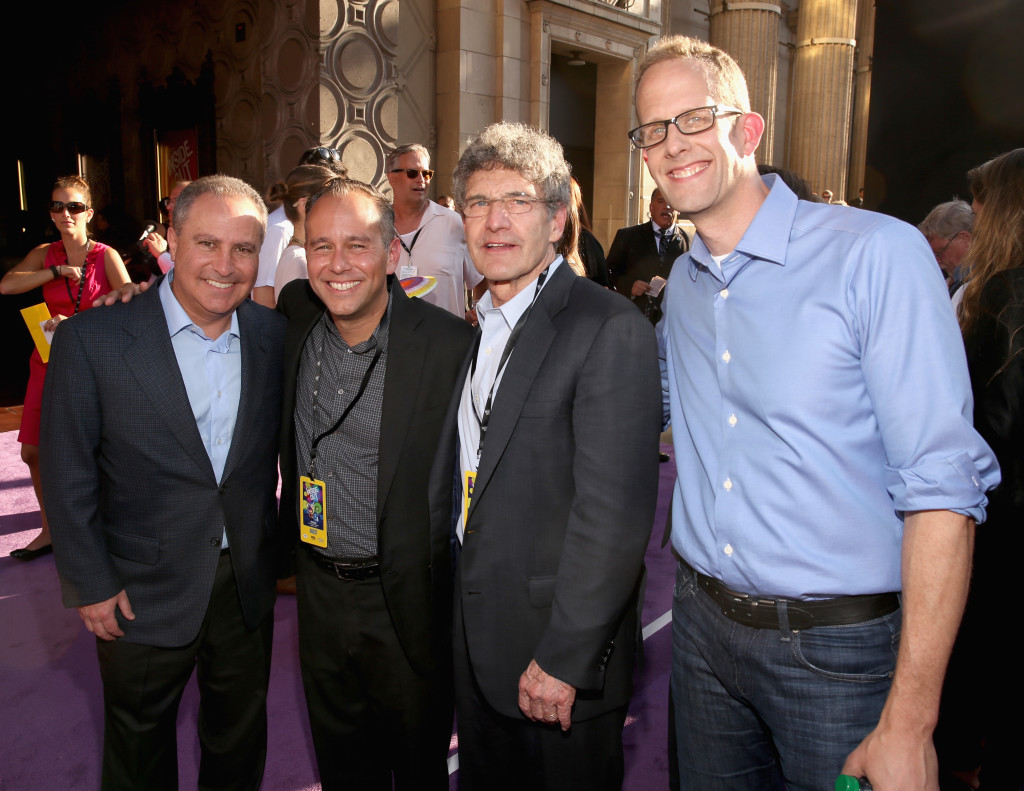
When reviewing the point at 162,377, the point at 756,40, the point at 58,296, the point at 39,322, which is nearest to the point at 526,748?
the point at 162,377

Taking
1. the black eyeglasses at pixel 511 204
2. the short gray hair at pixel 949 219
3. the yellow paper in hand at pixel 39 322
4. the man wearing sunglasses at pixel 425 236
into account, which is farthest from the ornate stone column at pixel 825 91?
the black eyeglasses at pixel 511 204

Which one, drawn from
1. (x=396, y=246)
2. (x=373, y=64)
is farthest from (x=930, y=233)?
(x=373, y=64)

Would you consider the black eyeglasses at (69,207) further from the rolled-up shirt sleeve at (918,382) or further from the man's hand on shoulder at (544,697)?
the rolled-up shirt sleeve at (918,382)

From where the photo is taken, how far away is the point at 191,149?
34.2ft

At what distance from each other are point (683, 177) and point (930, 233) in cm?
347

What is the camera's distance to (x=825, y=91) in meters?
15.4

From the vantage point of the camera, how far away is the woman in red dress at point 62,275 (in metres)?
3.95

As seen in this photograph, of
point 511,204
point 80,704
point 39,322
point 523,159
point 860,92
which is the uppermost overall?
point 860,92

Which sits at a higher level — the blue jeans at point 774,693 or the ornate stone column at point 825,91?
the ornate stone column at point 825,91

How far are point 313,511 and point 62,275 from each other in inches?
115

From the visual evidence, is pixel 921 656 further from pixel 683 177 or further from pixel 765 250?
pixel 683 177

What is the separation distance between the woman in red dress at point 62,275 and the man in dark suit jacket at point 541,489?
307 centimetres

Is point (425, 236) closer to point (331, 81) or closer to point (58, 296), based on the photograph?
point (58, 296)

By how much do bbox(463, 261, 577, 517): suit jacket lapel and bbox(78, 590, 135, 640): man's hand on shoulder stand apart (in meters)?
1.01
